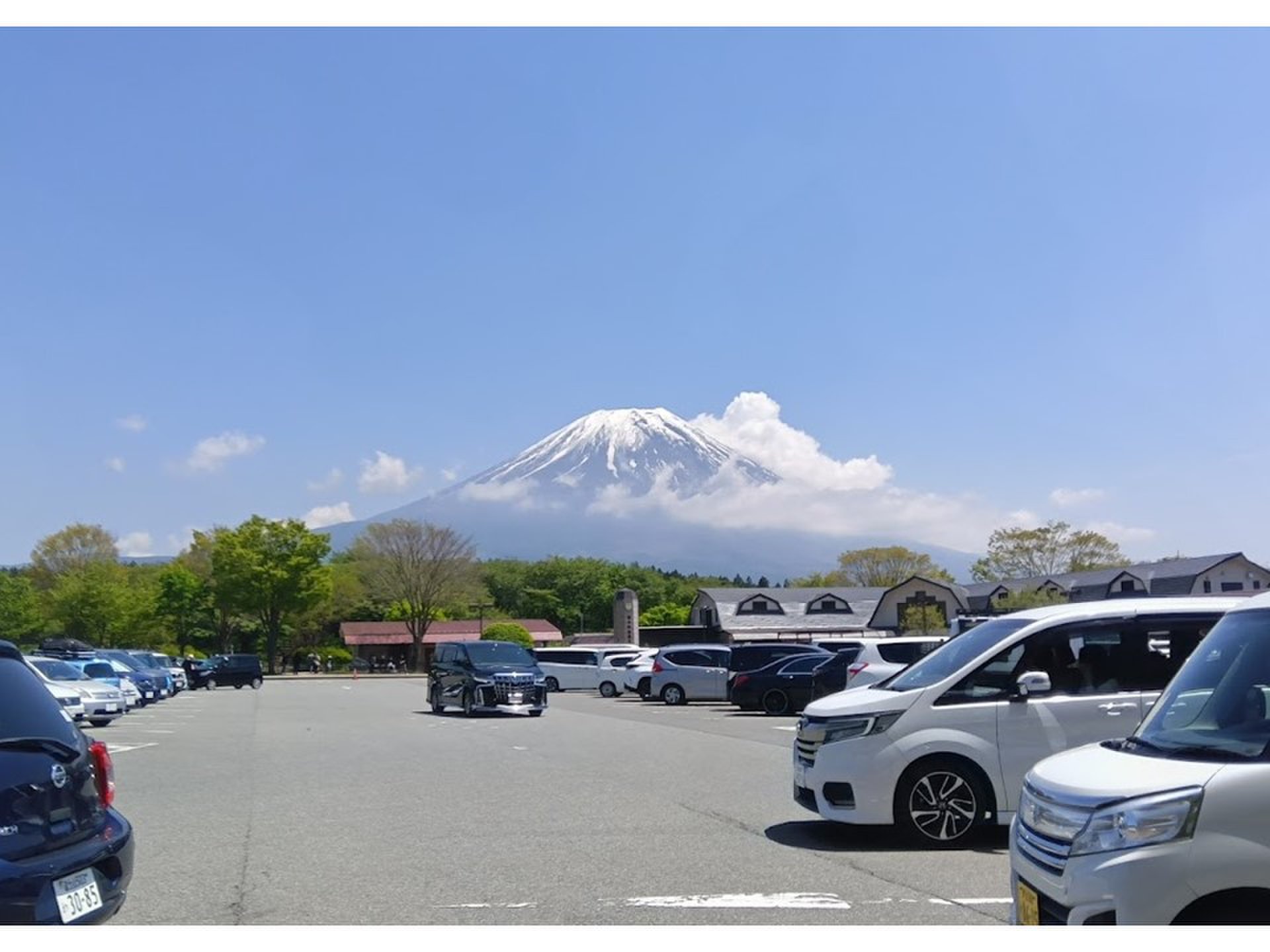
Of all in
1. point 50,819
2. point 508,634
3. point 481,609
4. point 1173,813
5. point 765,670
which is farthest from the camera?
point 481,609

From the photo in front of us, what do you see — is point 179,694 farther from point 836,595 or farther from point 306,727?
point 836,595

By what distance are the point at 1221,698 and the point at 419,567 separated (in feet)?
254

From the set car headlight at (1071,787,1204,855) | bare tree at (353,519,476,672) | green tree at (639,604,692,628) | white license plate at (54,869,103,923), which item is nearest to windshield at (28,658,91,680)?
white license plate at (54,869,103,923)

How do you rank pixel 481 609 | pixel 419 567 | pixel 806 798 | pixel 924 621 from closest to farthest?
1. pixel 806 798
2. pixel 924 621
3. pixel 419 567
4. pixel 481 609

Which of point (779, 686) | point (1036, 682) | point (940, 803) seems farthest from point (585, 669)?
point (1036, 682)

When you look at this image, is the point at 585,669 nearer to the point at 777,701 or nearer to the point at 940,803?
the point at 777,701

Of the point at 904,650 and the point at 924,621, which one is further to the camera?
the point at 924,621

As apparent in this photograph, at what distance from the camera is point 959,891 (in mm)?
7727

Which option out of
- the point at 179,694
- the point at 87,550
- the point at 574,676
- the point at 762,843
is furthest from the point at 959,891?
the point at 87,550

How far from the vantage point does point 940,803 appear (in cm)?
937

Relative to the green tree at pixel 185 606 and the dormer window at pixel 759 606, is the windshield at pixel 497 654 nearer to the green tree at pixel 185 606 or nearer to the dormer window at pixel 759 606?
the dormer window at pixel 759 606

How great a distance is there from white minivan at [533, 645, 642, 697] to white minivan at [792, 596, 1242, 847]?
108ft

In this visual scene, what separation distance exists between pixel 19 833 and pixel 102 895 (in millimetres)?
647

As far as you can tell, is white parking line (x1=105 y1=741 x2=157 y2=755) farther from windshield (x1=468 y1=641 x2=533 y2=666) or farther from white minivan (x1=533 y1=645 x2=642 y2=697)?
white minivan (x1=533 y1=645 x2=642 y2=697)
